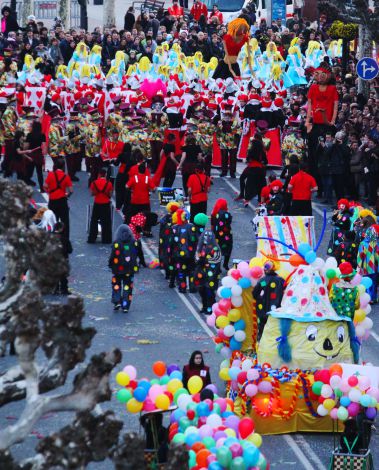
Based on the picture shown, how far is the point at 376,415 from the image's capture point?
781 inches

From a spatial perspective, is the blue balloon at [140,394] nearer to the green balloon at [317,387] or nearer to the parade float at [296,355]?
the parade float at [296,355]

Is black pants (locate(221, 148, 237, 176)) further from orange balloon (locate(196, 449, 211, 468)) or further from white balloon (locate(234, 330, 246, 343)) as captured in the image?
orange balloon (locate(196, 449, 211, 468))

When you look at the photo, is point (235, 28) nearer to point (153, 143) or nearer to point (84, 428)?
point (153, 143)

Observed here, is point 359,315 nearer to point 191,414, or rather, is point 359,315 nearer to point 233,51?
point 191,414

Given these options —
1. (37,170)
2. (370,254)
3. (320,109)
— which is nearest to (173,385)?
(370,254)

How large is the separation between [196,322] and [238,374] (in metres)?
4.85

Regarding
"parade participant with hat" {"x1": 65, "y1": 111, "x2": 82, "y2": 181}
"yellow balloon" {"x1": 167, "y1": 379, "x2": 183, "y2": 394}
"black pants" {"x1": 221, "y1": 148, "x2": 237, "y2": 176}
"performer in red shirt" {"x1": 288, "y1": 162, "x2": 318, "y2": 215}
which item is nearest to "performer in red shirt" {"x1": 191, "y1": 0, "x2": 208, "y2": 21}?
"black pants" {"x1": 221, "y1": 148, "x2": 237, "y2": 176}

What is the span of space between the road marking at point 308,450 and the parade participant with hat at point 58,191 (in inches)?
358

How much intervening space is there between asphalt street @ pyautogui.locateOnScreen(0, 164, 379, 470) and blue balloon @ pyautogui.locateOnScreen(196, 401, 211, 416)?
212 centimetres

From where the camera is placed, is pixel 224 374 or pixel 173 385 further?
pixel 224 374

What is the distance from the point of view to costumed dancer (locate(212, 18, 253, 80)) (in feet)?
128

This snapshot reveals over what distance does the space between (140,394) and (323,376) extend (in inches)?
120

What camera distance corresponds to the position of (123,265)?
25.2 meters

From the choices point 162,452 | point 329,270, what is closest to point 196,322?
point 329,270
